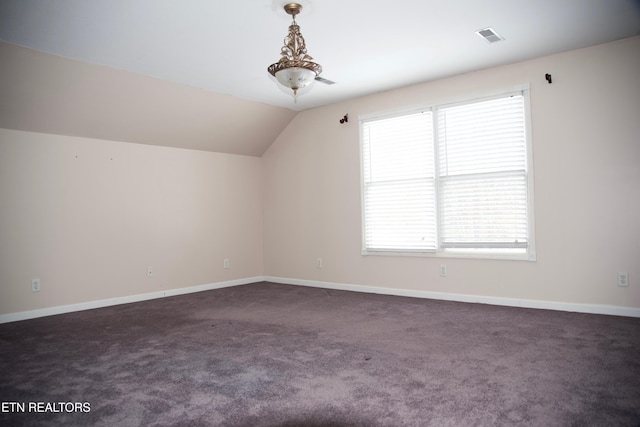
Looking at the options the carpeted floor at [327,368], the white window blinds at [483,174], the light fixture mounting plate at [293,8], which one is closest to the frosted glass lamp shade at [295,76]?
the light fixture mounting plate at [293,8]

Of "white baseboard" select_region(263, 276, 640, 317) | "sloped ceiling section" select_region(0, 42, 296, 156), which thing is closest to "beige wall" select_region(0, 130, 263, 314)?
"sloped ceiling section" select_region(0, 42, 296, 156)

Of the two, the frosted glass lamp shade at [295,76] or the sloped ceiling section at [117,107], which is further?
the sloped ceiling section at [117,107]

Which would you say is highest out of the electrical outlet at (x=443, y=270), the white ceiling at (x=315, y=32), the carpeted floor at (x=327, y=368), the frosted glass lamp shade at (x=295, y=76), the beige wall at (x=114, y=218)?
the white ceiling at (x=315, y=32)

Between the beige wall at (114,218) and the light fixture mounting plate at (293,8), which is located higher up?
the light fixture mounting plate at (293,8)

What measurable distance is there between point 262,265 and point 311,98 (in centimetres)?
290

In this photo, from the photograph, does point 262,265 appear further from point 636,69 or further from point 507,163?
point 636,69

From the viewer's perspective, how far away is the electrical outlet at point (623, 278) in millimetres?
4012

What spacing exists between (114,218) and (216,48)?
265 centimetres

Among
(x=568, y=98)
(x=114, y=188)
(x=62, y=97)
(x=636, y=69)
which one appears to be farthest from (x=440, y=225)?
(x=62, y=97)

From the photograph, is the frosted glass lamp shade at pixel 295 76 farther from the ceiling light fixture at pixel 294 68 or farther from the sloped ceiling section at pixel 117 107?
the sloped ceiling section at pixel 117 107

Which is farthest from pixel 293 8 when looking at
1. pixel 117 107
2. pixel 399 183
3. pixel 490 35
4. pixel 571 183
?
pixel 571 183

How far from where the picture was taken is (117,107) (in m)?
4.90

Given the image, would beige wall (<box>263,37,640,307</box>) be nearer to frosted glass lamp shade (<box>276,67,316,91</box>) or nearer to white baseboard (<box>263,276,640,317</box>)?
white baseboard (<box>263,276,640,317</box>)

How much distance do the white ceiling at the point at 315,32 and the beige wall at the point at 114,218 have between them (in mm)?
1391
